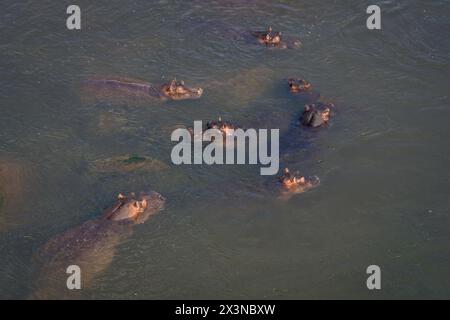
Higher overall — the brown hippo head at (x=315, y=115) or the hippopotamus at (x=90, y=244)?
the brown hippo head at (x=315, y=115)

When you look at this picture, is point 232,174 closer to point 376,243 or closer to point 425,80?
point 376,243

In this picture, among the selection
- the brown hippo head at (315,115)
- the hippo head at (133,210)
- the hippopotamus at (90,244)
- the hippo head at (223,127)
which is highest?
the brown hippo head at (315,115)

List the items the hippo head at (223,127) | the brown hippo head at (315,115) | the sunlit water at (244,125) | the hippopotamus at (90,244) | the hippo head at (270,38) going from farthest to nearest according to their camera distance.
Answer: the hippo head at (270,38) < the brown hippo head at (315,115) < the hippo head at (223,127) < the sunlit water at (244,125) < the hippopotamus at (90,244)

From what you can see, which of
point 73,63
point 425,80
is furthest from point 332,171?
point 73,63

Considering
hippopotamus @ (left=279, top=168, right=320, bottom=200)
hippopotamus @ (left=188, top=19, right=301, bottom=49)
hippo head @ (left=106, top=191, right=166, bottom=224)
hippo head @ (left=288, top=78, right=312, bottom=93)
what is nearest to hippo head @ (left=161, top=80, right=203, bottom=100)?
hippo head @ (left=288, top=78, right=312, bottom=93)

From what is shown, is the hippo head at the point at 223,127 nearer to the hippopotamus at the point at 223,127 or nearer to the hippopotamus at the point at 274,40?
the hippopotamus at the point at 223,127

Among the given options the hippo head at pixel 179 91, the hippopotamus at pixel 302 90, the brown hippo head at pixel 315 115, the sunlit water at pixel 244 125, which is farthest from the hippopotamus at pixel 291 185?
the hippo head at pixel 179 91

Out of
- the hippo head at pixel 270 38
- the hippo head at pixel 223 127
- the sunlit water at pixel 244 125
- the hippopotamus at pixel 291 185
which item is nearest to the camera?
the sunlit water at pixel 244 125
